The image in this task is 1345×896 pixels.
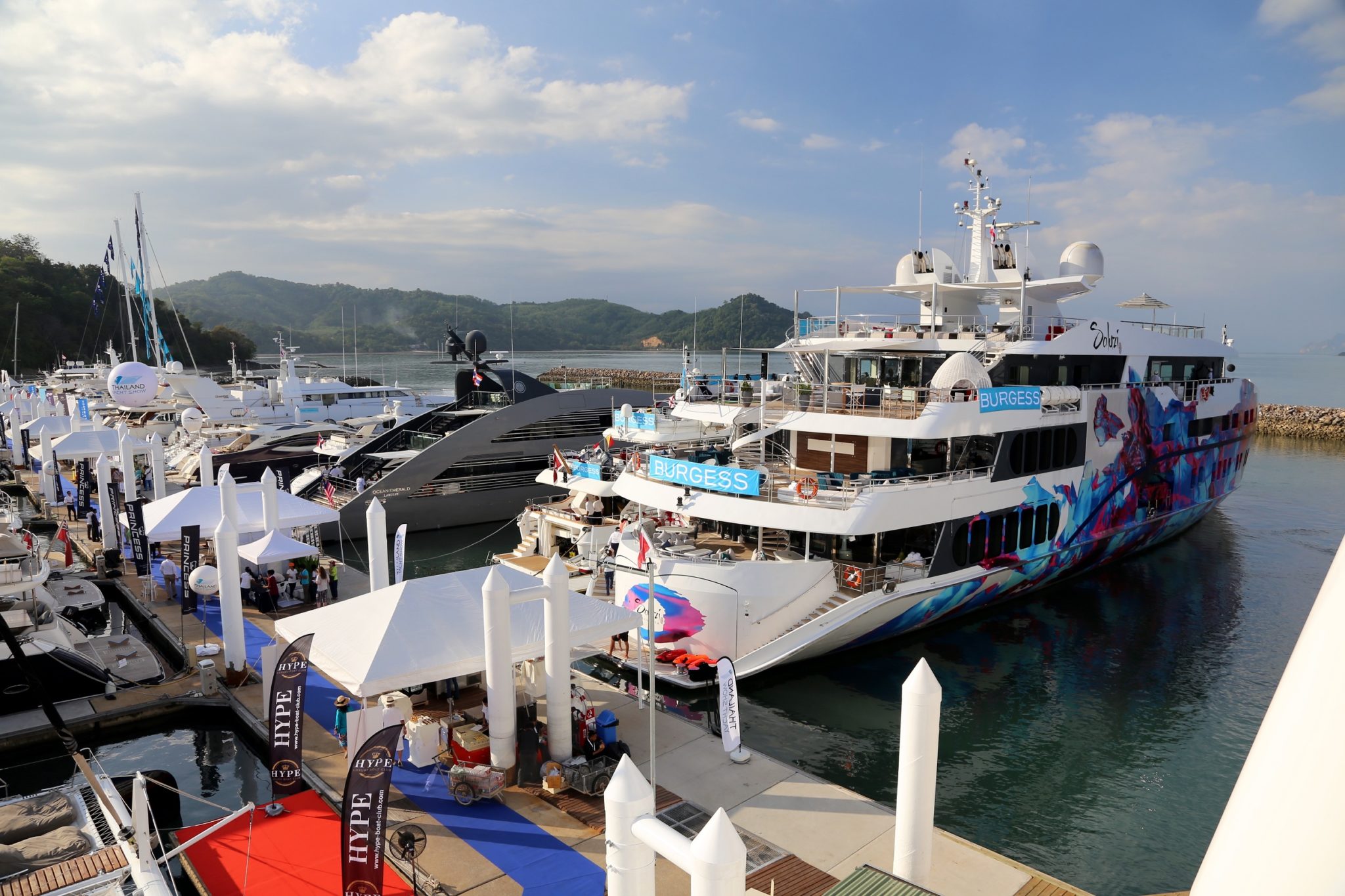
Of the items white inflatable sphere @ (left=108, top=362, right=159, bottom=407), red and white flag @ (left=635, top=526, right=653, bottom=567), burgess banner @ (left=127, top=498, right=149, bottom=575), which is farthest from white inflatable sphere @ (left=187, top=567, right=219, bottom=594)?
white inflatable sphere @ (left=108, top=362, right=159, bottom=407)

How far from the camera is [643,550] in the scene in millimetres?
18938

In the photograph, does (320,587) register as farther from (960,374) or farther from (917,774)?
(917,774)

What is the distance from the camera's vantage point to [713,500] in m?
19.1

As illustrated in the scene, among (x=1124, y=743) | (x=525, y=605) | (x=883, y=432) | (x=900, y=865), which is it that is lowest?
(x=1124, y=743)

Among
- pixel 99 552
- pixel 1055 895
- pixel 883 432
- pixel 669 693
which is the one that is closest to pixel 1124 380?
pixel 883 432

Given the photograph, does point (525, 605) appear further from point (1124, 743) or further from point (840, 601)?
point (1124, 743)

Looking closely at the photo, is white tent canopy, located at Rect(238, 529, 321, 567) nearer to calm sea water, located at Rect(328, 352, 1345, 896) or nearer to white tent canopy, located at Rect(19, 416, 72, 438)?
calm sea water, located at Rect(328, 352, 1345, 896)

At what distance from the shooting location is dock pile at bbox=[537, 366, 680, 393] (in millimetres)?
110713

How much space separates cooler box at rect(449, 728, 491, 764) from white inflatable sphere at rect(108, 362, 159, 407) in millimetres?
43248

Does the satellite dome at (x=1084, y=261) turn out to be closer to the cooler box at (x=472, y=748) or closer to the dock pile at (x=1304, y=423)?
the cooler box at (x=472, y=748)

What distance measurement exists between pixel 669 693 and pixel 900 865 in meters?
8.33

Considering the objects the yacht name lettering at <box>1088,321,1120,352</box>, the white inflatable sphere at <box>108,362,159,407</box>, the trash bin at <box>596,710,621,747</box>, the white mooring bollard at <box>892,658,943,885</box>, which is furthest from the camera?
the white inflatable sphere at <box>108,362,159,407</box>

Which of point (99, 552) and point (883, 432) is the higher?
point (883, 432)

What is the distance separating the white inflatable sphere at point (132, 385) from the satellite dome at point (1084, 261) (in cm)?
4614
